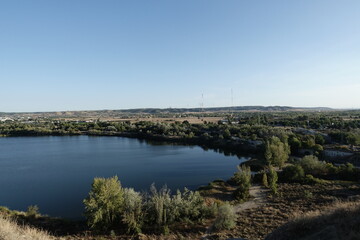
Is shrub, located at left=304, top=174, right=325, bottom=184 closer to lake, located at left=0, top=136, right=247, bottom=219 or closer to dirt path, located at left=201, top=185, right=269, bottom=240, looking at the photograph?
dirt path, located at left=201, top=185, right=269, bottom=240

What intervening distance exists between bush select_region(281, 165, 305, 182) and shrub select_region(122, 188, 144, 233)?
1987cm

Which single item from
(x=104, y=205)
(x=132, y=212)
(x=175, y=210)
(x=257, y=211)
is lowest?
(x=257, y=211)

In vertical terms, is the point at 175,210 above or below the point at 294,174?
above

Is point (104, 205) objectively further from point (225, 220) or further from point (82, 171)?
point (82, 171)

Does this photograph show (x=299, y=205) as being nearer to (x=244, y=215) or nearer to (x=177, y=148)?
(x=244, y=215)

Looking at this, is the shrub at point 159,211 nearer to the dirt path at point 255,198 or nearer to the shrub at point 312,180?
the dirt path at point 255,198

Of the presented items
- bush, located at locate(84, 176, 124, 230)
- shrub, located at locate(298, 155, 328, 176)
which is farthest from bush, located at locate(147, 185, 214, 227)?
shrub, located at locate(298, 155, 328, 176)

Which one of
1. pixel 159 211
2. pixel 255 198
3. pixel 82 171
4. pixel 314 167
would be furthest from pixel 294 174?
pixel 82 171

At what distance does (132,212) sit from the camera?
17.3 m

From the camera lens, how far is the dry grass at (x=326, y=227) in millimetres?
8539

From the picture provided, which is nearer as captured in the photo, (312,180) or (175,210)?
(175,210)

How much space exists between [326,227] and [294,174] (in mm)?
21763

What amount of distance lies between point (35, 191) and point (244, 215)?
23920 mm

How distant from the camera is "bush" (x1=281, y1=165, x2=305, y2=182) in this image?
29.2 meters
